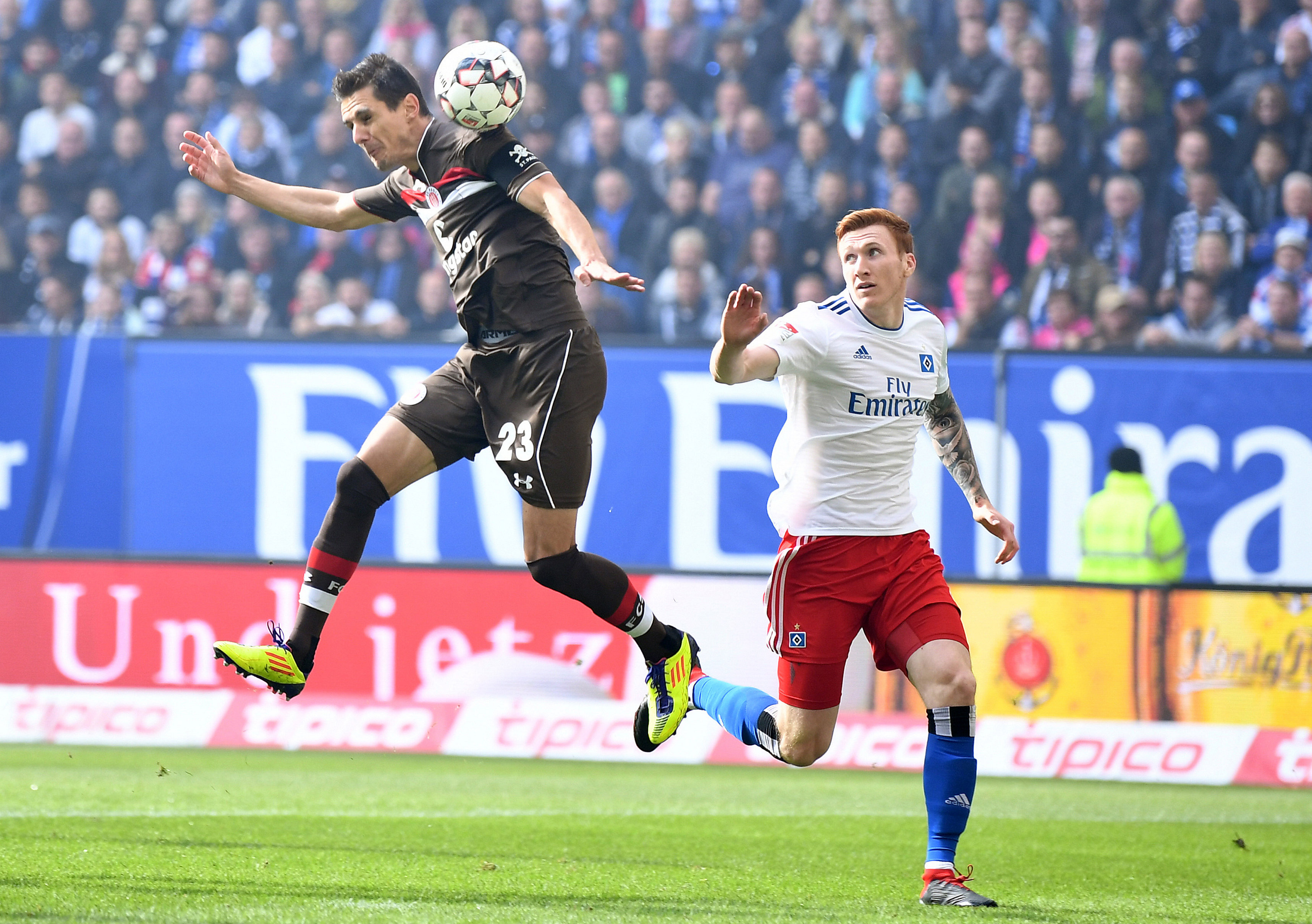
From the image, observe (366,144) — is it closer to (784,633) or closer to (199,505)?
(784,633)

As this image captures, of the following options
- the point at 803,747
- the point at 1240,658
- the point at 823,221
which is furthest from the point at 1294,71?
the point at 803,747

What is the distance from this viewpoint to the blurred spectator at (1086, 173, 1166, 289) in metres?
12.5

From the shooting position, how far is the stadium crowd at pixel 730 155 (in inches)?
489

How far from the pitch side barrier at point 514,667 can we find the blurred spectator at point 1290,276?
146 inches

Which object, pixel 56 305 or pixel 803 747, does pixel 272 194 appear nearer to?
pixel 803 747

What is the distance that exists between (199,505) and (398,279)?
285 centimetres

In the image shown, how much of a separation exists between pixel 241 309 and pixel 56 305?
1.59 m

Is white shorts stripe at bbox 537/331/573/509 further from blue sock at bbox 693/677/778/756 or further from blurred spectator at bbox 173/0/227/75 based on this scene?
blurred spectator at bbox 173/0/227/75

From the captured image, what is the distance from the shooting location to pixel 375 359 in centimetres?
1107

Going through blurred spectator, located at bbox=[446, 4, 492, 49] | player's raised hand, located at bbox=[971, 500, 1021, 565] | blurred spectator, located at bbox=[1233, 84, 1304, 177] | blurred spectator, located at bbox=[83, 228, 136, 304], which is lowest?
player's raised hand, located at bbox=[971, 500, 1021, 565]

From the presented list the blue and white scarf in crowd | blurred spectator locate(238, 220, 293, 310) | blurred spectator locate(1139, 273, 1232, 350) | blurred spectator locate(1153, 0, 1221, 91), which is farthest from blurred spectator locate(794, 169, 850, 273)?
blurred spectator locate(238, 220, 293, 310)

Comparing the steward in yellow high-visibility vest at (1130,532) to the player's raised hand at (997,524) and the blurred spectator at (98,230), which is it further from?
the blurred spectator at (98,230)

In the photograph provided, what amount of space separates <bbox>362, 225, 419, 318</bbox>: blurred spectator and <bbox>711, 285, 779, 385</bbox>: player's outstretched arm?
8.66 meters

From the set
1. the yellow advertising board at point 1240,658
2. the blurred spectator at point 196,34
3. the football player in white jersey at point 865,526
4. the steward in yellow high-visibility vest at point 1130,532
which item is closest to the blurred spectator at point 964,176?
the steward in yellow high-visibility vest at point 1130,532
